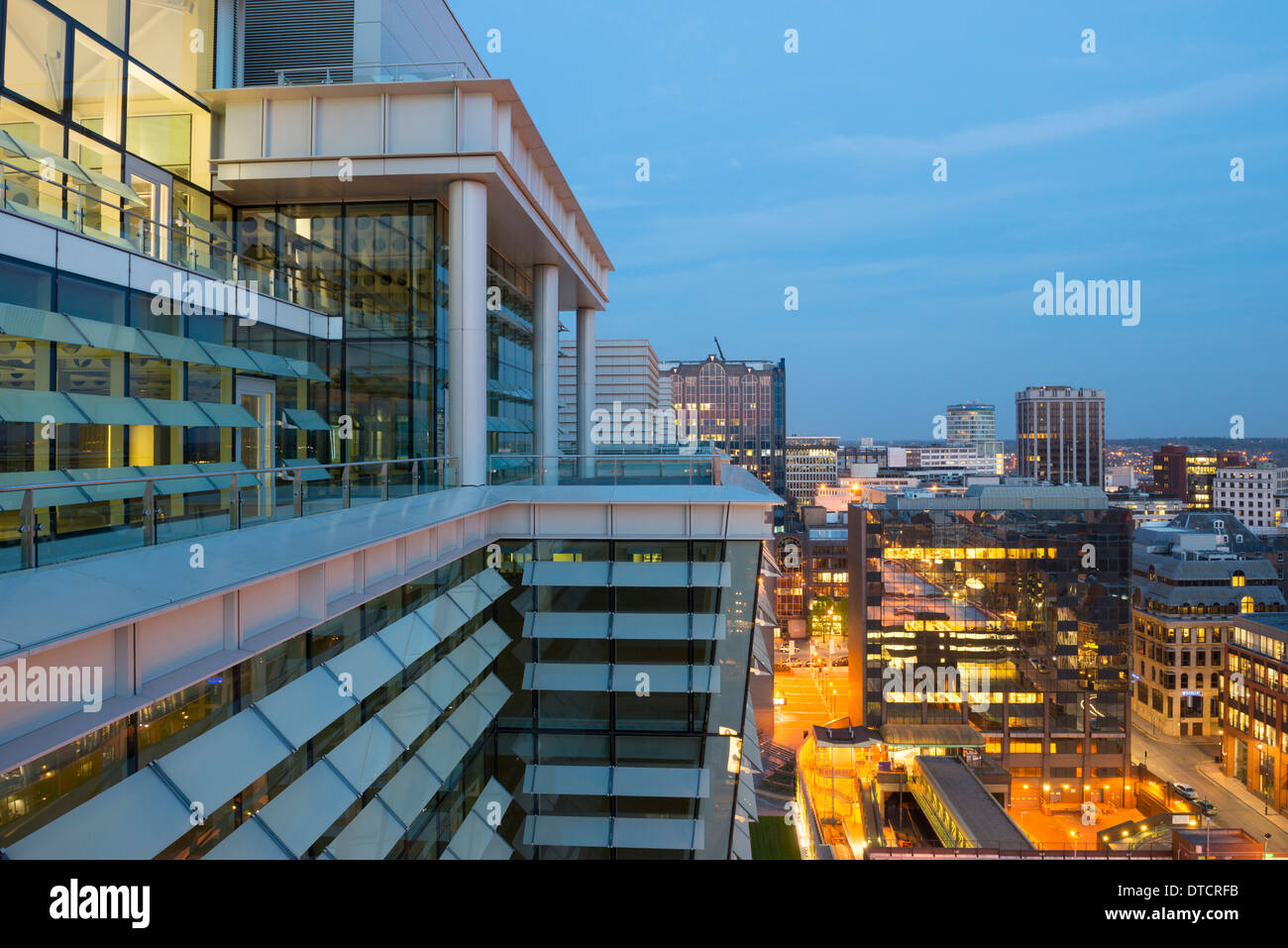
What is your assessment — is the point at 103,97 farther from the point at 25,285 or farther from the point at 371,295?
the point at 371,295

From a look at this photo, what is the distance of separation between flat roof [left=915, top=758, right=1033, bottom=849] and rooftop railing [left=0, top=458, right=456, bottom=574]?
146 feet

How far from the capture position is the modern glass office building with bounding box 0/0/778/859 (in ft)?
23.4

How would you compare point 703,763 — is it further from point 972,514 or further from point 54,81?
point 972,514

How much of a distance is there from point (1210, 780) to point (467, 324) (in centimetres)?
7406

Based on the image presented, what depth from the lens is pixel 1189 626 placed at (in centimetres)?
7450

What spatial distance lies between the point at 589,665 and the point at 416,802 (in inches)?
201

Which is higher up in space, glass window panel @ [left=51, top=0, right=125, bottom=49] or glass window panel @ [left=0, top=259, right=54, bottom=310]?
glass window panel @ [left=51, top=0, right=125, bottom=49]

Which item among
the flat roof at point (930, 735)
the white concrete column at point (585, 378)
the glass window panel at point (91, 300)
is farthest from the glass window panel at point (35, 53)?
the flat roof at point (930, 735)

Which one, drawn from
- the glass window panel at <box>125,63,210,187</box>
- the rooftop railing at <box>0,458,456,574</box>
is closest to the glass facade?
the rooftop railing at <box>0,458,456,574</box>

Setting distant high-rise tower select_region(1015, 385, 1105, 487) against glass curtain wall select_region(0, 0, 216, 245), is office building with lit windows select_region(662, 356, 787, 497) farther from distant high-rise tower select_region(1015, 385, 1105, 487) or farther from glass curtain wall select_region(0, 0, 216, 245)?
glass curtain wall select_region(0, 0, 216, 245)

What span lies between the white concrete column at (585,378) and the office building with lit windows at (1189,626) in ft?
230

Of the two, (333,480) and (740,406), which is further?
(740,406)

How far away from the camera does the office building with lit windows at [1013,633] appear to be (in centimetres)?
6366

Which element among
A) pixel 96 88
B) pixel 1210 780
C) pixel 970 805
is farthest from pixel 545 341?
pixel 1210 780
